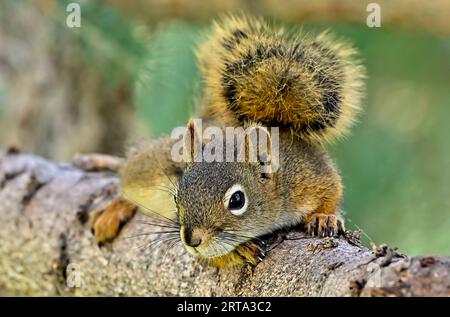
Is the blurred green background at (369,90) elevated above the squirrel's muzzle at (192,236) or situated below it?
above

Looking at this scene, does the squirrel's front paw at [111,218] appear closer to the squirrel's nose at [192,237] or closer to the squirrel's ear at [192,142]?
the squirrel's ear at [192,142]

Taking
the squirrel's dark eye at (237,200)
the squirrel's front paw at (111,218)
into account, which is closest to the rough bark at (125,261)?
the squirrel's front paw at (111,218)

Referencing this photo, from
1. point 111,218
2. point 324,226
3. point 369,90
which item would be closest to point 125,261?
point 111,218

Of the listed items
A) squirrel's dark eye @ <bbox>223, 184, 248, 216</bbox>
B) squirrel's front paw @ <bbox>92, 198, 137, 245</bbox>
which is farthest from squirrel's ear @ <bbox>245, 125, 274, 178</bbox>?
squirrel's front paw @ <bbox>92, 198, 137, 245</bbox>

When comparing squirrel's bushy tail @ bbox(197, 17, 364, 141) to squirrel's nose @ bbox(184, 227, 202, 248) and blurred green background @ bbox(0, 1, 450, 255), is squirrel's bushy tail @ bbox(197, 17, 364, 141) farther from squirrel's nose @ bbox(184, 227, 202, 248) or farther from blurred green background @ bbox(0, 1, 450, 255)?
squirrel's nose @ bbox(184, 227, 202, 248)

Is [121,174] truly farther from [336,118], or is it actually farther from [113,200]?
[336,118]
